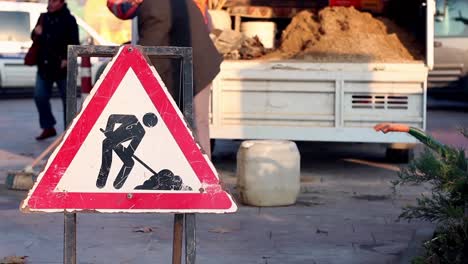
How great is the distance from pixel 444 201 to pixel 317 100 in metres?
5.06

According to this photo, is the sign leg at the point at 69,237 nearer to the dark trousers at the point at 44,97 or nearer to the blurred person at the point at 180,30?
Answer: the blurred person at the point at 180,30

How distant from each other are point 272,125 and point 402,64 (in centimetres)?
142

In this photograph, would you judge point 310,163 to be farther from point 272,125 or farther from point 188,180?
point 188,180

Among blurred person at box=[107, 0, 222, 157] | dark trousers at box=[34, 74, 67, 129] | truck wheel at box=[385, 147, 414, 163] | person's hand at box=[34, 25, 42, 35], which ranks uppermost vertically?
blurred person at box=[107, 0, 222, 157]

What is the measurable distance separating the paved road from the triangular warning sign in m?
2.10

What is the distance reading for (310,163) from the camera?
38.4ft

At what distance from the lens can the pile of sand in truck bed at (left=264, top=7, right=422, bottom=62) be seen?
1094 centimetres

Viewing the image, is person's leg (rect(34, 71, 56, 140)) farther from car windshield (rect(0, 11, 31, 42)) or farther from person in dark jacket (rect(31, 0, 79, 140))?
car windshield (rect(0, 11, 31, 42))

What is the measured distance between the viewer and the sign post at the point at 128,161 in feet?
14.8

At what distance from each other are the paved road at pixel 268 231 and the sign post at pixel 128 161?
2.10m

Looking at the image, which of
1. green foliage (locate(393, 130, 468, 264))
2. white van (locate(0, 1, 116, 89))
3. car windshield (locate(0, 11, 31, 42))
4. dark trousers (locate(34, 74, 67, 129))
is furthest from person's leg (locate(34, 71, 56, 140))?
green foliage (locate(393, 130, 468, 264))

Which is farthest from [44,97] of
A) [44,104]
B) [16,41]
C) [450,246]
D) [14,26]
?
[450,246]

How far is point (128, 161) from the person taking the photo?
4562mm

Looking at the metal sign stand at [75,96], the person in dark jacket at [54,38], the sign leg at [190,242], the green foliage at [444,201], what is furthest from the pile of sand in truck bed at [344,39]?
the sign leg at [190,242]
